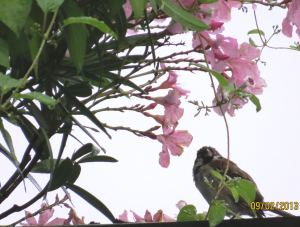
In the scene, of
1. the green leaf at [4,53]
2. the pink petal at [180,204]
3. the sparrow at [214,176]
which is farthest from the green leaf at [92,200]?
the sparrow at [214,176]

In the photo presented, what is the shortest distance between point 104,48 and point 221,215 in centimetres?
28

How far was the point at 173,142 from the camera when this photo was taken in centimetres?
85

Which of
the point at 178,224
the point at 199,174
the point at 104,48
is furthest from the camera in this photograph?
the point at 199,174

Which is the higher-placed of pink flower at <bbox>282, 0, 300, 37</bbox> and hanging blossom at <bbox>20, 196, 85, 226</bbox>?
pink flower at <bbox>282, 0, 300, 37</bbox>

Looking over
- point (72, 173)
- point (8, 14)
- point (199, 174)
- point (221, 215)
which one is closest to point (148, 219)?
point (72, 173)

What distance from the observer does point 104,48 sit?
28.1 inches

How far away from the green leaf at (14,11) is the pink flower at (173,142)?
0.41 metres

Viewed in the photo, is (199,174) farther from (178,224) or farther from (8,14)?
(8,14)

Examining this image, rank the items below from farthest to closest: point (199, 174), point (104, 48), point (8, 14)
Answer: point (199, 174), point (104, 48), point (8, 14)

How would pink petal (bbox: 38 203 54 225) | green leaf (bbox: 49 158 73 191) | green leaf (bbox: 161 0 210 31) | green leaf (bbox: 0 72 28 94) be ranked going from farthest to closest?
pink petal (bbox: 38 203 54 225) < green leaf (bbox: 49 158 73 191) < green leaf (bbox: 161 0 210 31) < green leaf (bbox: 0 72 28 94)

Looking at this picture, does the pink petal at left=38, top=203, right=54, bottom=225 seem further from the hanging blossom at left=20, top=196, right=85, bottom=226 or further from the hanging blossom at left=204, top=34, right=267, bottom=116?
the hanging blossom at left=204, top=34, right=267, bottom=116

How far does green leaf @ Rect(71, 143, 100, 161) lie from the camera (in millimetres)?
867

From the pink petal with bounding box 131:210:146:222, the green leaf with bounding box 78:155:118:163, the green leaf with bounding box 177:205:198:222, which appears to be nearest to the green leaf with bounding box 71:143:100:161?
the green leaf with bounding box 78:155:118:163

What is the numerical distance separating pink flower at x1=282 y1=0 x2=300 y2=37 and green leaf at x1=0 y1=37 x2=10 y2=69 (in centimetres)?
37
